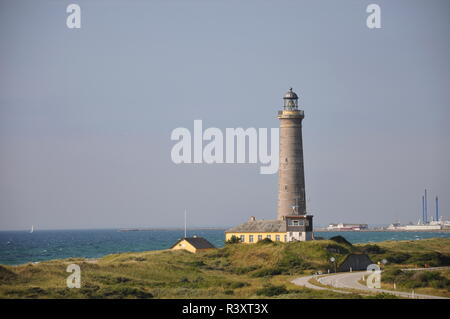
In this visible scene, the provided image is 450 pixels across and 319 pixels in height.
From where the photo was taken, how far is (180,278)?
8631 cm

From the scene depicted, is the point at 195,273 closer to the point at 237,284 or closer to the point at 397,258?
the point at 237,284

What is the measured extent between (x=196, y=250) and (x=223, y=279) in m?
22.2

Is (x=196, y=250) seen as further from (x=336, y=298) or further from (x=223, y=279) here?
(x=336, y=298)

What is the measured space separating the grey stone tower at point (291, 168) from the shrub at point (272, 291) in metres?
38.7

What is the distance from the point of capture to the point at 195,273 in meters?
90.1

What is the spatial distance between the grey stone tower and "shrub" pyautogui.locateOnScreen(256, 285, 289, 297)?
127 ft

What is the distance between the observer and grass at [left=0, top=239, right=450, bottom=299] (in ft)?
237

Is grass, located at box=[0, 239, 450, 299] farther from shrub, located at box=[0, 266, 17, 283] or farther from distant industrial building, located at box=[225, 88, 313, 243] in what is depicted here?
distant industrial building, located at box=[225, 88, 313, 243]

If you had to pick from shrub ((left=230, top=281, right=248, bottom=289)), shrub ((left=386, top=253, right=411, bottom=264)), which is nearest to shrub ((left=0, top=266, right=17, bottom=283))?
shrub ((left=230, top=281, right=248, bottom=289))

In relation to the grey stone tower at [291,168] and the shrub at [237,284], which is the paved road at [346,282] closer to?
the shrub at [237,284]

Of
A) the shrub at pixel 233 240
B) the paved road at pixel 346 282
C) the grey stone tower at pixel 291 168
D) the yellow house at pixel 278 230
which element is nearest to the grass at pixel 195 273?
the paved road at pixel 346 282

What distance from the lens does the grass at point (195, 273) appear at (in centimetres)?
7225
